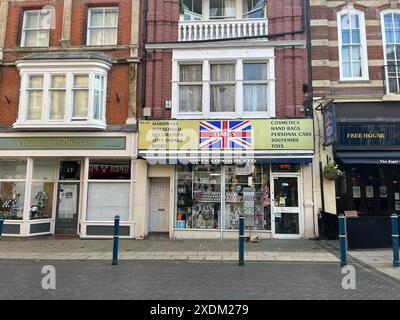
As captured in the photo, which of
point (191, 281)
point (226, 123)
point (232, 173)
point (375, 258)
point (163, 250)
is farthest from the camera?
point (232, 173)

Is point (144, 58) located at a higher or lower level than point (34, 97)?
higher

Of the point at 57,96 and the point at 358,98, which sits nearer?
the point at 358,98

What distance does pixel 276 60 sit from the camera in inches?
497

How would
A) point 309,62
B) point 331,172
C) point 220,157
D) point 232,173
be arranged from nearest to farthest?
point 331,172, point 220,157, point 232,173, point 309,62

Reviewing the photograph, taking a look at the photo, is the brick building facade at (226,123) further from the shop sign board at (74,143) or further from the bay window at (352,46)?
the bay window at (352,46)

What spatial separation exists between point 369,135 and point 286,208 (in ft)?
13.0

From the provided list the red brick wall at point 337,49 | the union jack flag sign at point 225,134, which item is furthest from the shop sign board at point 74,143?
the red brick wall at point 337,49

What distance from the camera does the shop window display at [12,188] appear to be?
41.6 feet

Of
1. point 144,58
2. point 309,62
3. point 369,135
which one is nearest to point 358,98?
point 369,135

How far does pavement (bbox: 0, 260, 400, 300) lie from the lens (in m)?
5.85

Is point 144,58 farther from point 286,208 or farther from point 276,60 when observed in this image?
point 286,208

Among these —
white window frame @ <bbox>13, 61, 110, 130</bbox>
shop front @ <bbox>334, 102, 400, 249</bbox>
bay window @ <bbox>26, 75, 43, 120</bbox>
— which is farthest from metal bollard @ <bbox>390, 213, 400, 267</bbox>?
bay window @ <bbox>26, 75, 43, 120</bbox>

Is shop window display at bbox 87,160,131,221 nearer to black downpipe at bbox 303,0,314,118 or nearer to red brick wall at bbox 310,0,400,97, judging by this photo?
black downpipe at bbox 303,0,314,118

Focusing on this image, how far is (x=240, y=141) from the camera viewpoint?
1196 centimetres
